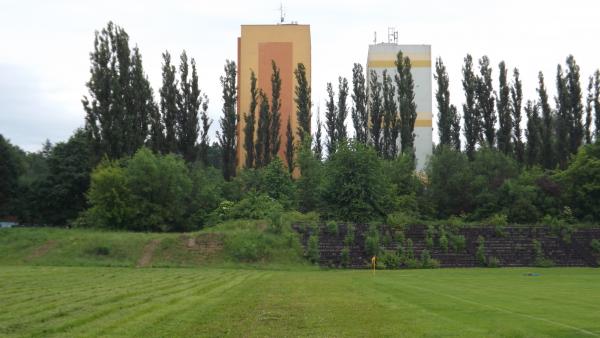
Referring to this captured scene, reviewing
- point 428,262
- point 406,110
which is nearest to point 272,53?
point 406,110

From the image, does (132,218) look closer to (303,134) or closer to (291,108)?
(303,134)

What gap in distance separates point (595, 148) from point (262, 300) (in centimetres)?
4611

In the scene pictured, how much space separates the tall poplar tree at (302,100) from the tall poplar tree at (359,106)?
24.3ft

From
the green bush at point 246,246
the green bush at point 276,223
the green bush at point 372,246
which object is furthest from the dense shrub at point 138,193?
the green bush at point 372,246

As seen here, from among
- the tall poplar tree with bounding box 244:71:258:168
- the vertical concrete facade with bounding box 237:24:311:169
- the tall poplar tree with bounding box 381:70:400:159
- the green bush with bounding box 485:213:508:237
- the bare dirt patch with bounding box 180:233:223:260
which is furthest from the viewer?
the vertical concrete facade with bounding box 237:24:311:169

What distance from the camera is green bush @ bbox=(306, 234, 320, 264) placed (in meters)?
44.4

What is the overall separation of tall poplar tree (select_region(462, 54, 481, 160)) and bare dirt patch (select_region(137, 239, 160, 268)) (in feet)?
125

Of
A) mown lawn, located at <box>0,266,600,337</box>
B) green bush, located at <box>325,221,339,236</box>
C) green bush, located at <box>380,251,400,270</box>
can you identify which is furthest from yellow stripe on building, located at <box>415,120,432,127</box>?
mown lawn, located at <box>0,266,600,337</box>

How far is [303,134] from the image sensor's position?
69188 mm

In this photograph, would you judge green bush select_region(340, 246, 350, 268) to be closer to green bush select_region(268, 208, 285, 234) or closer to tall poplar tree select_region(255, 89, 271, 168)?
green bush select_region(268, 208, 285, 234)

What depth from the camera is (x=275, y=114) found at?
68062mm

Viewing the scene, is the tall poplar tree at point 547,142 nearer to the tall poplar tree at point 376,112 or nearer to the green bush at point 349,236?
the tall poplar tree at point 376,112

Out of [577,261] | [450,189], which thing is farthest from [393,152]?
[577,261]

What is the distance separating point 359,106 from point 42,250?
4285cm
